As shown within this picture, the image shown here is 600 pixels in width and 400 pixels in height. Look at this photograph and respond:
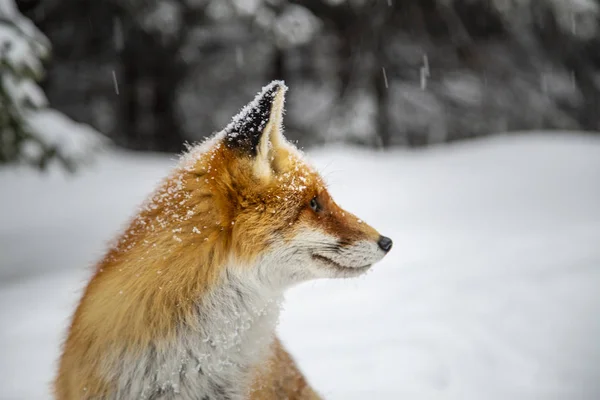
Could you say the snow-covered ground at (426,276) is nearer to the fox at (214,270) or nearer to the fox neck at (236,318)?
the fox at (214,270)

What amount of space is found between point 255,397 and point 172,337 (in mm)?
526

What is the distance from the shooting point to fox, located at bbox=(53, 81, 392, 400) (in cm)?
196

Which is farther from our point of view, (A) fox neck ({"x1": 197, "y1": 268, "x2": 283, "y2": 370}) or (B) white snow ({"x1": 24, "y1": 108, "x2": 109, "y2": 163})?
(B) white snow ({"x1": 24, "y1": 108, "x2": 109, "y2": 163})

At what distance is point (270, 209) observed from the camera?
208 cm

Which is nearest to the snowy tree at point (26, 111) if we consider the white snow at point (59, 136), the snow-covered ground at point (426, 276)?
the white snow at point (59, 136)

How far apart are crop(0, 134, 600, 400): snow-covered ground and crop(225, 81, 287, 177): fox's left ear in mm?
1039

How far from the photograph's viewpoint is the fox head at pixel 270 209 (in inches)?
80.7

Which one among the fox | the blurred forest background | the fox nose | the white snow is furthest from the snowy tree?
the fox nose

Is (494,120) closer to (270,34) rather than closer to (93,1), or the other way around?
(270,34)

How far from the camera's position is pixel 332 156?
29.5 ft

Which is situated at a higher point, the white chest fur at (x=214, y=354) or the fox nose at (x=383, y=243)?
the fox nose at (x=383, y=243)

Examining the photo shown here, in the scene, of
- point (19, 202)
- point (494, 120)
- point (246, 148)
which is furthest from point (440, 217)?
point (494, 120)

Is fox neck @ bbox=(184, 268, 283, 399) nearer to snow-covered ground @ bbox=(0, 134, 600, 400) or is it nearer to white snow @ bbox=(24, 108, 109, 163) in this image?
snow-covered ground @ bbox=(0, 134, 600, 400)

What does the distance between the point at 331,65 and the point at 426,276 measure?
37.7ft
